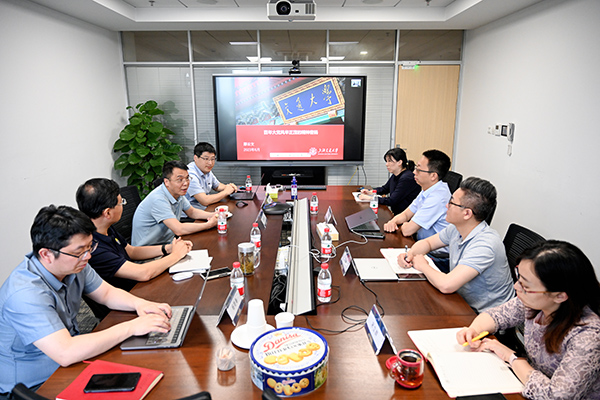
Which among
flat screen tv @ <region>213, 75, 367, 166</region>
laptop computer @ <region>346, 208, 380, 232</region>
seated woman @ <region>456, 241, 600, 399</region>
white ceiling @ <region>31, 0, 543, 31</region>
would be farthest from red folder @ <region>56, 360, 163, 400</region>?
flat screen tv @ <region>213, 75, 367, 166</region>

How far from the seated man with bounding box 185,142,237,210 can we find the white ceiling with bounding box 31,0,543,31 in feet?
6.24

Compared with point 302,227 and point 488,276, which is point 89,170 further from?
point 488,276

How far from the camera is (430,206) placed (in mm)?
2801

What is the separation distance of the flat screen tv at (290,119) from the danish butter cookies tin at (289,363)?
173 inches

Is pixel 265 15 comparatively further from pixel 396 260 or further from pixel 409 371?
pixel 409 371

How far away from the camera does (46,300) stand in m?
1.40

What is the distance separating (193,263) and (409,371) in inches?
54.0

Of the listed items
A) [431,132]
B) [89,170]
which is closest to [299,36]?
[431,132]

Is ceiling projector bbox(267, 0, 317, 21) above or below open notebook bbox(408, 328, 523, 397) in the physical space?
above

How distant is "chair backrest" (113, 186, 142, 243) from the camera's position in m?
3.11

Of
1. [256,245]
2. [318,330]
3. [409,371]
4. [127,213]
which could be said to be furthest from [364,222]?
[127,213]

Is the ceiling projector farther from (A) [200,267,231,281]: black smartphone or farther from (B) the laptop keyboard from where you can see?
(B) the laptop keyboard

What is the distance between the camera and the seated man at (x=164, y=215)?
2775 millimetres

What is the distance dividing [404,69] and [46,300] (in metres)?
5.29
